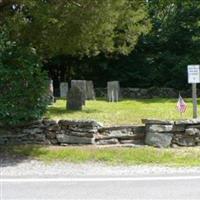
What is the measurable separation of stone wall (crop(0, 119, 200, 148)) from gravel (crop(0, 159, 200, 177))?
1.67m

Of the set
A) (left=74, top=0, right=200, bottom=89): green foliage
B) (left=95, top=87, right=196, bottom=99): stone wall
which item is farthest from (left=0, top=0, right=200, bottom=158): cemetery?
(left=74, top=0, right=200, bottom=89): green foliage

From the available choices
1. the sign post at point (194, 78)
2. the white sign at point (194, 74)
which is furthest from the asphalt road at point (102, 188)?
the white sign at point (194, 74)

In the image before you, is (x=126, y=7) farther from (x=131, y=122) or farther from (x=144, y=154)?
(x=144, y=154)

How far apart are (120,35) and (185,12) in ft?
48.3

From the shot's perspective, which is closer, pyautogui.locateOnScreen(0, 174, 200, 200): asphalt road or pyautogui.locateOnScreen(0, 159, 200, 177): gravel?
pyautogui.locateOnScreen(0, 174, 200, 200): asphalt road

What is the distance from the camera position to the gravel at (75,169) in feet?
35.8

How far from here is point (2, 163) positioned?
1221cm

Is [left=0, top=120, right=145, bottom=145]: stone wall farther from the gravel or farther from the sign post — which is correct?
the sign post

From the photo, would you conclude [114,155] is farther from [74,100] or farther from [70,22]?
[74,100]

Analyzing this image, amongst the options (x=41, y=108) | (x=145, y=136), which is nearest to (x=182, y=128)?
(x=145, y=136)

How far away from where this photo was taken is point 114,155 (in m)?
12.9

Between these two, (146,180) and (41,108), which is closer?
(146,180)

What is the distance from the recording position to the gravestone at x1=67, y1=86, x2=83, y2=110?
18703 millimetres

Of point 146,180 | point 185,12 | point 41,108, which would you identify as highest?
point 185,12
